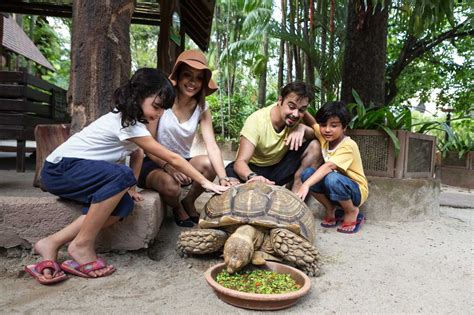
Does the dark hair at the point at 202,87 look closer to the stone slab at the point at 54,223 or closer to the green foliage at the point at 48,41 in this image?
the stone slab at the point at 54,223

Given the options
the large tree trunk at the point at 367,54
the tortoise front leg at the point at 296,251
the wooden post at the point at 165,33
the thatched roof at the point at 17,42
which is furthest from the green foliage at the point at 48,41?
the tortoise front leg at the point at 296,251

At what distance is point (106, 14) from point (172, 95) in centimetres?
99

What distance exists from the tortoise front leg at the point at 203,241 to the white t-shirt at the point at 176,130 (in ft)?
2.54

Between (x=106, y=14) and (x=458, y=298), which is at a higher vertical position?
(x=106, y=14)

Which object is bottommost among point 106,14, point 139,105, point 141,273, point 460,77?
point 141,273

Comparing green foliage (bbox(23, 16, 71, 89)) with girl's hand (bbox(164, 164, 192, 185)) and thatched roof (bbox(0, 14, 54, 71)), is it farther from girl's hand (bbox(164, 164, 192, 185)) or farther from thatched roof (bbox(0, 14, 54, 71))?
girl's hand (bbox(164, 164, 192, 185))

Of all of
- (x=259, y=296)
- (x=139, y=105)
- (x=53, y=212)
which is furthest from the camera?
(x=53, y=212)

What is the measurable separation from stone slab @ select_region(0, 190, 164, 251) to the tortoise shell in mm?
379

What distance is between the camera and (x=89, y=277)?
6.59 ft

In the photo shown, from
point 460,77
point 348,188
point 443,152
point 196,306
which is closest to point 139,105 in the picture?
point 196,306

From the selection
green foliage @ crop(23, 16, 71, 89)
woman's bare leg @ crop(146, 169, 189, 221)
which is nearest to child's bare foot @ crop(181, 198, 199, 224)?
woman's bare leg @ crop(146, 169, 189, 221)

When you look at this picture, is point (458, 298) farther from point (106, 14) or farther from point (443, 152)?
point (443, 152)

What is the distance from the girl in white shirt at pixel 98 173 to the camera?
79.5 inches

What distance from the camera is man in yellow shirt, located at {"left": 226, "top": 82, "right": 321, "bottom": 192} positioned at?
293cm
